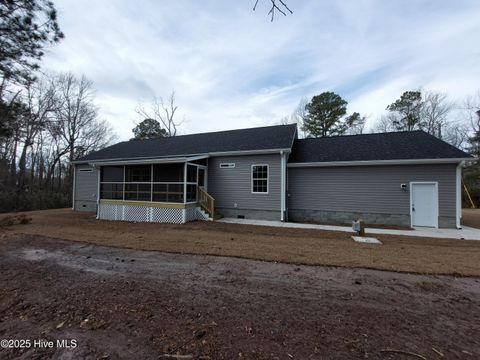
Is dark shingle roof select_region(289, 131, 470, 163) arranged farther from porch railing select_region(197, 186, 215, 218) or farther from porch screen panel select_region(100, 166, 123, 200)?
porch screen panel select_region(100, 166, 123, 200)

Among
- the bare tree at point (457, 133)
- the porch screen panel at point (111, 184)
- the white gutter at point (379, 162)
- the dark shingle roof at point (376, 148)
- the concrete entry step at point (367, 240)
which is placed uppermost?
the bare tree at point (457, 133)

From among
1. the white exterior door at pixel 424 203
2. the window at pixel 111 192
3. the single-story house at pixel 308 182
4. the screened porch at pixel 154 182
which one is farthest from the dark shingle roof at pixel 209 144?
the white exterior door at pixel 424 203

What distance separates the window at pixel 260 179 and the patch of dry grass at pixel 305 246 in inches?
112

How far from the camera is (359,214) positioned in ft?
35.3

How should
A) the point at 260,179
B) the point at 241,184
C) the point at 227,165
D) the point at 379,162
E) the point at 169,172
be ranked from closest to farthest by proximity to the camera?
the point at 379,162, the point at 260,179, the point at 241,184, the point at 227,165, the point at 169,172

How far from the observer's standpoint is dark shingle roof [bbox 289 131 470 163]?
1003 cm

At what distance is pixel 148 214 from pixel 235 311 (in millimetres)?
9538

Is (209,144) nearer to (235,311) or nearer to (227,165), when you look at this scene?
(227,165)

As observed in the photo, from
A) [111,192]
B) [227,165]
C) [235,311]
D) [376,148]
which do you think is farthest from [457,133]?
[111,192]

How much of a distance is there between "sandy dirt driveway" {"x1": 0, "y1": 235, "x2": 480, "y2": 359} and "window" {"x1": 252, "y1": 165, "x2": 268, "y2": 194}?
6946 mm

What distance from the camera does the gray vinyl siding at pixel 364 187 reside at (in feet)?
31.7

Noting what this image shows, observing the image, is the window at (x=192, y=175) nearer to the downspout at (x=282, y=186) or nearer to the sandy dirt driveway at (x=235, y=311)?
the downspout at (x=282, y=186)

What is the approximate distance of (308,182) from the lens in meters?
11.8

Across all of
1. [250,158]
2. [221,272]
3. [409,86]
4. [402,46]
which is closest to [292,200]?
[250,158]
